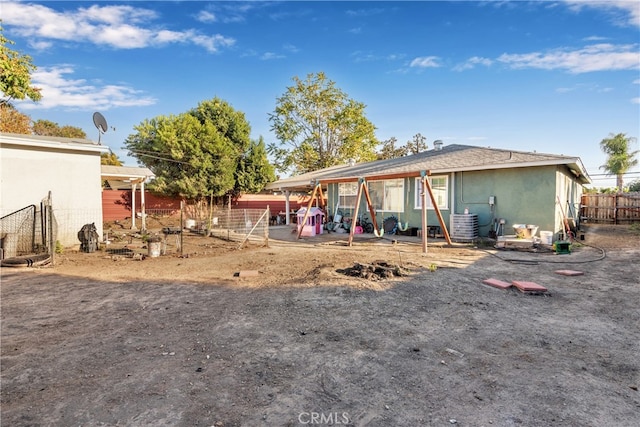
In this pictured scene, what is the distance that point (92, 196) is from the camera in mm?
9875

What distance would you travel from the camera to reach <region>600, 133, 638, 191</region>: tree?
28.0 metres

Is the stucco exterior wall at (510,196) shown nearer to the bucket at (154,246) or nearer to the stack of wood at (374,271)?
the stack of wood at (374,271)

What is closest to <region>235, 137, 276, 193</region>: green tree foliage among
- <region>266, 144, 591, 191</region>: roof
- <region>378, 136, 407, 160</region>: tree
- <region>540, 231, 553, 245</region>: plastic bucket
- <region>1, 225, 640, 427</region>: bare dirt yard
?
<region>266, 144, 591, 191</region>: roof

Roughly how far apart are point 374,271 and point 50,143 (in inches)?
392

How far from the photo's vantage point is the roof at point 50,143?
27.2 ft

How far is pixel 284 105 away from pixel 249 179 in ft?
40.0

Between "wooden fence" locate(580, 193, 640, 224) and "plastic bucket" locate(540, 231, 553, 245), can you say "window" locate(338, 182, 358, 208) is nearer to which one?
"plastic bucket" locate(540, 231, 553, 245)

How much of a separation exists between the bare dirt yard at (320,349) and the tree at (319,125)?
24338mm

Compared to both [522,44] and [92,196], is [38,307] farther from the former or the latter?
[522,44]

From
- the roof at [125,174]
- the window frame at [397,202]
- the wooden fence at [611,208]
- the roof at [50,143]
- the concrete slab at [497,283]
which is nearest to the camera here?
the concrete slab at [497,283]

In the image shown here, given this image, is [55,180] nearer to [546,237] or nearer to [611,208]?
[546,237]

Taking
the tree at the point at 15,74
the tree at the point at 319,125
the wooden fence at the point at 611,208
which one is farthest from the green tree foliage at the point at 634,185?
the tree at the point at 15,74

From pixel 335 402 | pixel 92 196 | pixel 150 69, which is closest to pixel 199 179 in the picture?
pixel 150 69

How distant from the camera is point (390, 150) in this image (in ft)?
107
